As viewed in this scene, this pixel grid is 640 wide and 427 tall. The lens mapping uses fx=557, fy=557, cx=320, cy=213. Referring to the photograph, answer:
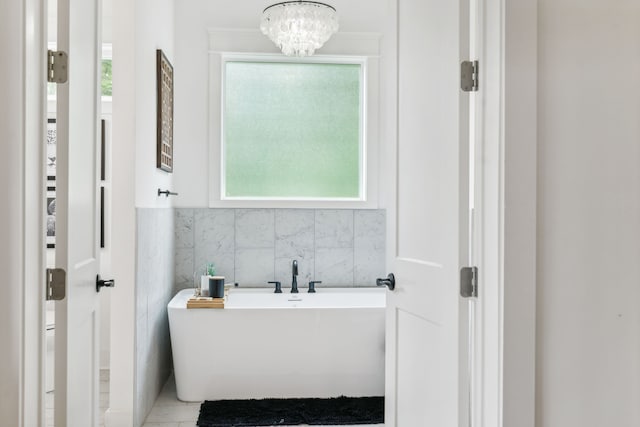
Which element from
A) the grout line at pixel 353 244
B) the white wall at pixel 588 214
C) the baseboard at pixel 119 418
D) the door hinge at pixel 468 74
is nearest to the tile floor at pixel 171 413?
the baseboard at pixel 119 418

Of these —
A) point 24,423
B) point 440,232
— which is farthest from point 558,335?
point 24,423

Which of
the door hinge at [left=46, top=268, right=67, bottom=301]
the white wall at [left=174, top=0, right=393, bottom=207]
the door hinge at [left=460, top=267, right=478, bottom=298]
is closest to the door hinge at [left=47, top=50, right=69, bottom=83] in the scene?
the door hinge at [left=46, top=268, right=67, bottom=301]

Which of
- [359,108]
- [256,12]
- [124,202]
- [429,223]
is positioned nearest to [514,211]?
[429,223]

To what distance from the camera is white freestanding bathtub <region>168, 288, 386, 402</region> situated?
11.0 ft

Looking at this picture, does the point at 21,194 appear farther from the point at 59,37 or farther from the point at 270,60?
the point at 270,60

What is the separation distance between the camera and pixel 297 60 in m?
4.33

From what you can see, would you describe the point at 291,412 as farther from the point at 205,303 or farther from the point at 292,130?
the point at 292,130

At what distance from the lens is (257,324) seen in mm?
3377

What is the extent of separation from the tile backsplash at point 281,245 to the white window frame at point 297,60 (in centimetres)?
7

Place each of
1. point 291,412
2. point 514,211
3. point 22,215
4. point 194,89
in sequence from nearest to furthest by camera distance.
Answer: point 22,215 < point 514,211 < point 291,412 < point 194,89

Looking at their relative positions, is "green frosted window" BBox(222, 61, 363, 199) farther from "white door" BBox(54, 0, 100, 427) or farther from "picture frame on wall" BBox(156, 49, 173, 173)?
"white door" BBox(54, 0, 100, 427)

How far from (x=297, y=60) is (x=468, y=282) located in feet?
10.1

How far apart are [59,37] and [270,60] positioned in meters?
2.87

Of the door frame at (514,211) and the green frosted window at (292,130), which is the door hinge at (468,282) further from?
the green frosted window at (292,130)
